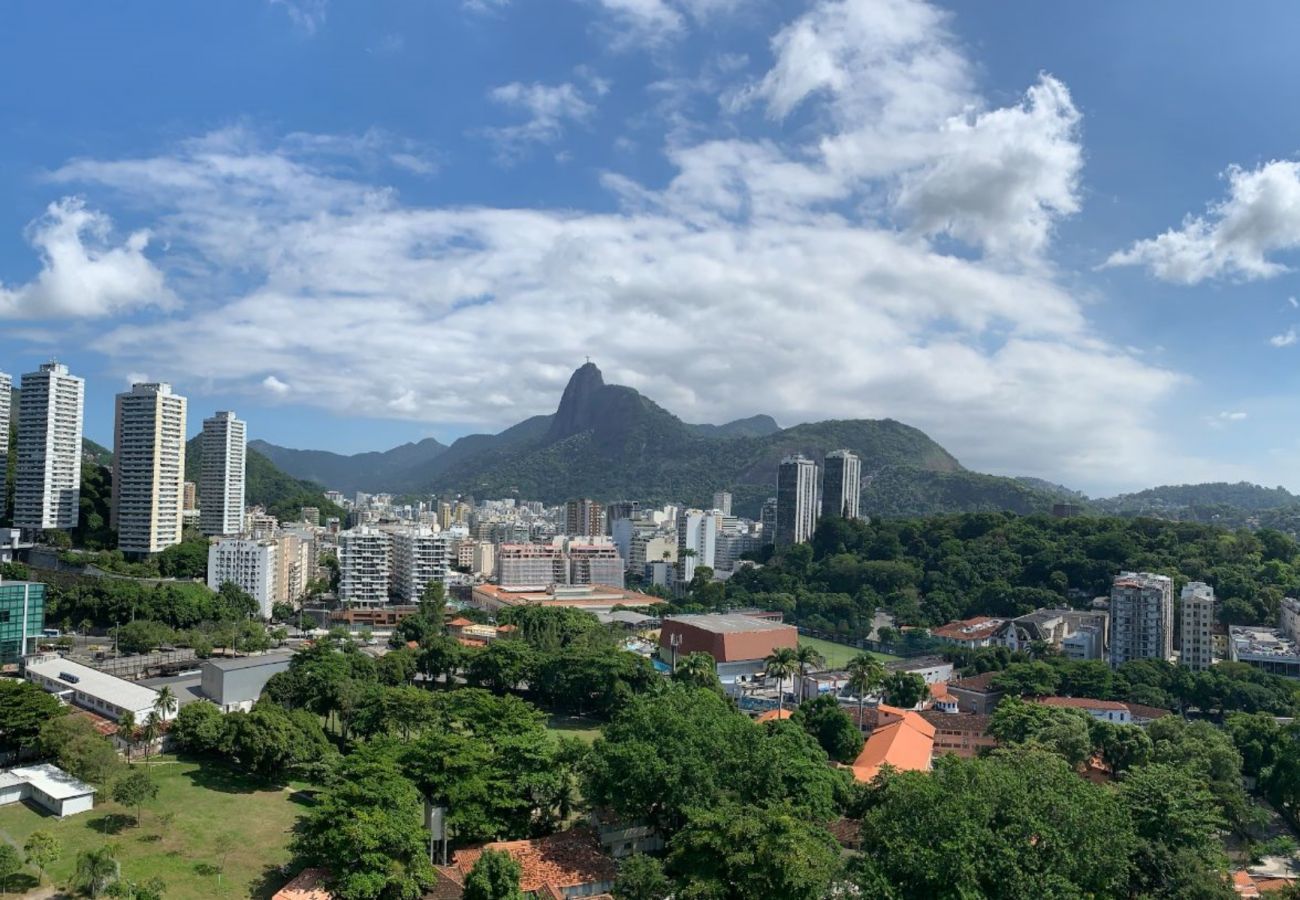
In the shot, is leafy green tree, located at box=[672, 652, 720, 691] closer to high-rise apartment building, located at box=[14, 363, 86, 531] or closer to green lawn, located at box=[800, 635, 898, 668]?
green lawn, located at box=[800, 635, 898, 668]

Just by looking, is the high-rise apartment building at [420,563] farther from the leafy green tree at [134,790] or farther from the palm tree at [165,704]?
the leafy green tree at [134,790]

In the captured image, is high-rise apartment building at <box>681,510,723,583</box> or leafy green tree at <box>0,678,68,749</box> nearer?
leafy green tree at <box>0,678,68,749</box>

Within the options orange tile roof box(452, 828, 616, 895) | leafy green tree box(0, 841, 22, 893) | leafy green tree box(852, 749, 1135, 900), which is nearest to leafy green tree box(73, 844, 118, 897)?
leafy green tree box(0, 841, 22, 893)

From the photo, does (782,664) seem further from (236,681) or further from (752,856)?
(236,681)

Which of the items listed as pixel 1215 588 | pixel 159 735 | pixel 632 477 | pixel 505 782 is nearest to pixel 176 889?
pixel 505 782

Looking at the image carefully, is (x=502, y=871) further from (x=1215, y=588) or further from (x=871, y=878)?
(x=1215, y=588)

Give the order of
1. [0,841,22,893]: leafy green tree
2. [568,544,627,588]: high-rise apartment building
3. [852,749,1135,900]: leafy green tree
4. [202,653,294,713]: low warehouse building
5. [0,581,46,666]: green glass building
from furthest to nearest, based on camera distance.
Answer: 1. [568,544,627,588]: high-rise apartment building
2. [0,581,46,666]: green glass building
3. [202,653,294,713]: low warehouse building
4. [0,841,22,893]: leafy green tree
5. [852,749,1135,900]: leafy green tree
